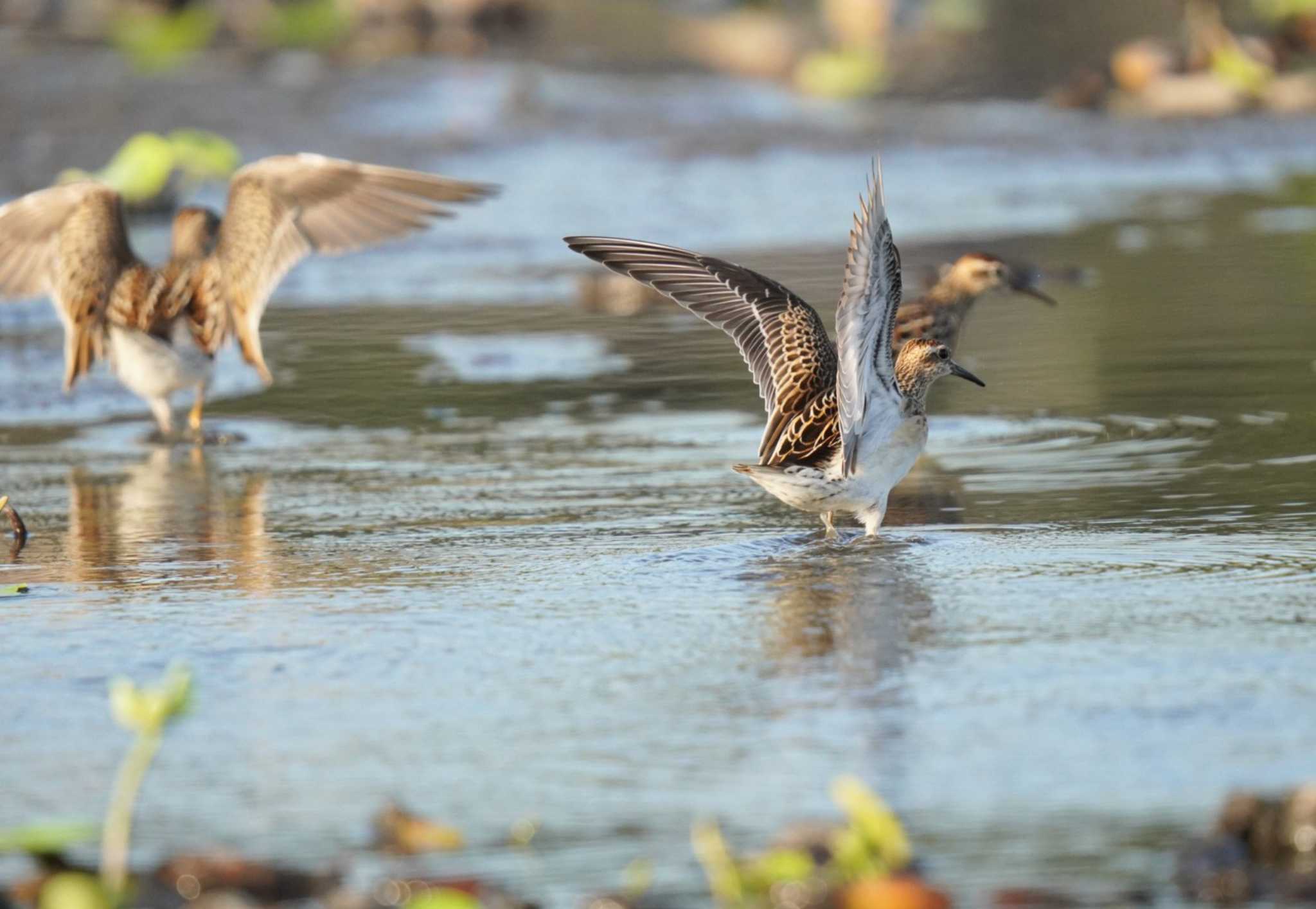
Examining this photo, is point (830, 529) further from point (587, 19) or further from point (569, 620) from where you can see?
point (587, 19)

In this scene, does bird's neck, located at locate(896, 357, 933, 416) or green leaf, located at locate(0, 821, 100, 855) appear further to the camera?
bird's neck, located at locate(896, 357, 933, 416)

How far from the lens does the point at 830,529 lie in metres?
7.34

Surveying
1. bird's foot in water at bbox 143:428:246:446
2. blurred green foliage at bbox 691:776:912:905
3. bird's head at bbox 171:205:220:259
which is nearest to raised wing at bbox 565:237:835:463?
bird's foot in water at bbox 143:428:246:446

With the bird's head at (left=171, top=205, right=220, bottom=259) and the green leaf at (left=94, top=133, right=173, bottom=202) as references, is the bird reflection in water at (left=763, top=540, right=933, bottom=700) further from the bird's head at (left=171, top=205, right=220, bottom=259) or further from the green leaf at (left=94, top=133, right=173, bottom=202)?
the green leaf at (left=94, top=133, right=173, bottom=202)

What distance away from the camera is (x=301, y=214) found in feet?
33.3

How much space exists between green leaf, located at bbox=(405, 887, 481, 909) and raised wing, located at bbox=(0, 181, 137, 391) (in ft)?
20.7

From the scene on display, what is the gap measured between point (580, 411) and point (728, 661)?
13.9 feet

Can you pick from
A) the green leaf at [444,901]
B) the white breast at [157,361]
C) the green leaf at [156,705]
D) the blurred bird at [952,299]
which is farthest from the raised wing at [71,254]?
the green leaf at [444,901]

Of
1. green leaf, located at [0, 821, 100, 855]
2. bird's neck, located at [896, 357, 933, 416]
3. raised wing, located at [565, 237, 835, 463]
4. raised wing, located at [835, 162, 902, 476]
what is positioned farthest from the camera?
bird's neck, located at [896, 357, 933, 416]

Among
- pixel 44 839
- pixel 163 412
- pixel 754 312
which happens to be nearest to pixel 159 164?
pixel 163 412

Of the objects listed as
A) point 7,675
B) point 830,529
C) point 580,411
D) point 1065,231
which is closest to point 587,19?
point 1065,231

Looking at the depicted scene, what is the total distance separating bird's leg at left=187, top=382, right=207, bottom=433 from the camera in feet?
32.3

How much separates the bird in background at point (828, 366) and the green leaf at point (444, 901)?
2.61 meters

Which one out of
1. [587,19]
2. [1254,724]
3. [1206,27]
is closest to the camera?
[1254,724]
